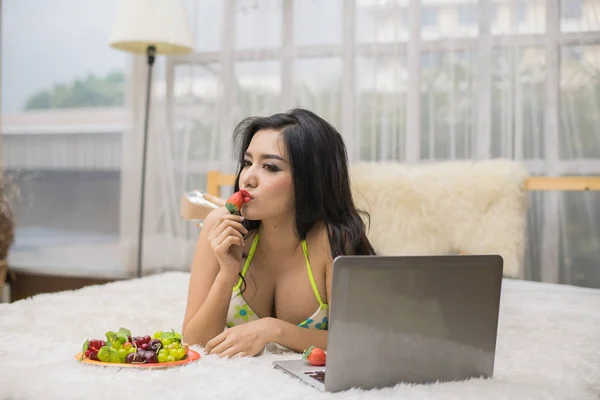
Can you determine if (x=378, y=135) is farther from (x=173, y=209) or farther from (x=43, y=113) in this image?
(x=43, y=113)

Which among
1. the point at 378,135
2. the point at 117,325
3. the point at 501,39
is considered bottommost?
the point at 117,325

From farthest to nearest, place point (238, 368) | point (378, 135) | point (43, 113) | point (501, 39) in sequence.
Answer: point (43, 113), point (378, 135), point (501, 39), point (238, 368)

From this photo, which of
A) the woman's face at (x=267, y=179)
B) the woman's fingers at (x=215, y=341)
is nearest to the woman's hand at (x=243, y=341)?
the woman's fingers at (x=215, y=341)

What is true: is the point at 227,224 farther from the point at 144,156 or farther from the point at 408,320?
the point at 144,156

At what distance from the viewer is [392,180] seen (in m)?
2.91

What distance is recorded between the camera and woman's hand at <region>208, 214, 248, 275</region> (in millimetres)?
1450

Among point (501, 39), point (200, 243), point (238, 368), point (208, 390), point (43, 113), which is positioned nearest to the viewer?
point (208, 390)

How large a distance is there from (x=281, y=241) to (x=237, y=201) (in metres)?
0.21

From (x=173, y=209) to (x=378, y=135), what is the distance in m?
1.16

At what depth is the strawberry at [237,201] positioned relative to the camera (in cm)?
144

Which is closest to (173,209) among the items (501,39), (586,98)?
(501,39)

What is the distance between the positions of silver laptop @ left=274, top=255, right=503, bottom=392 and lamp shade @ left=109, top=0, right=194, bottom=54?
242 centimetres

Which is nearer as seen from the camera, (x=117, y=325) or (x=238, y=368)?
(x=238, y=368)

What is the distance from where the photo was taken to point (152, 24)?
333 cm
